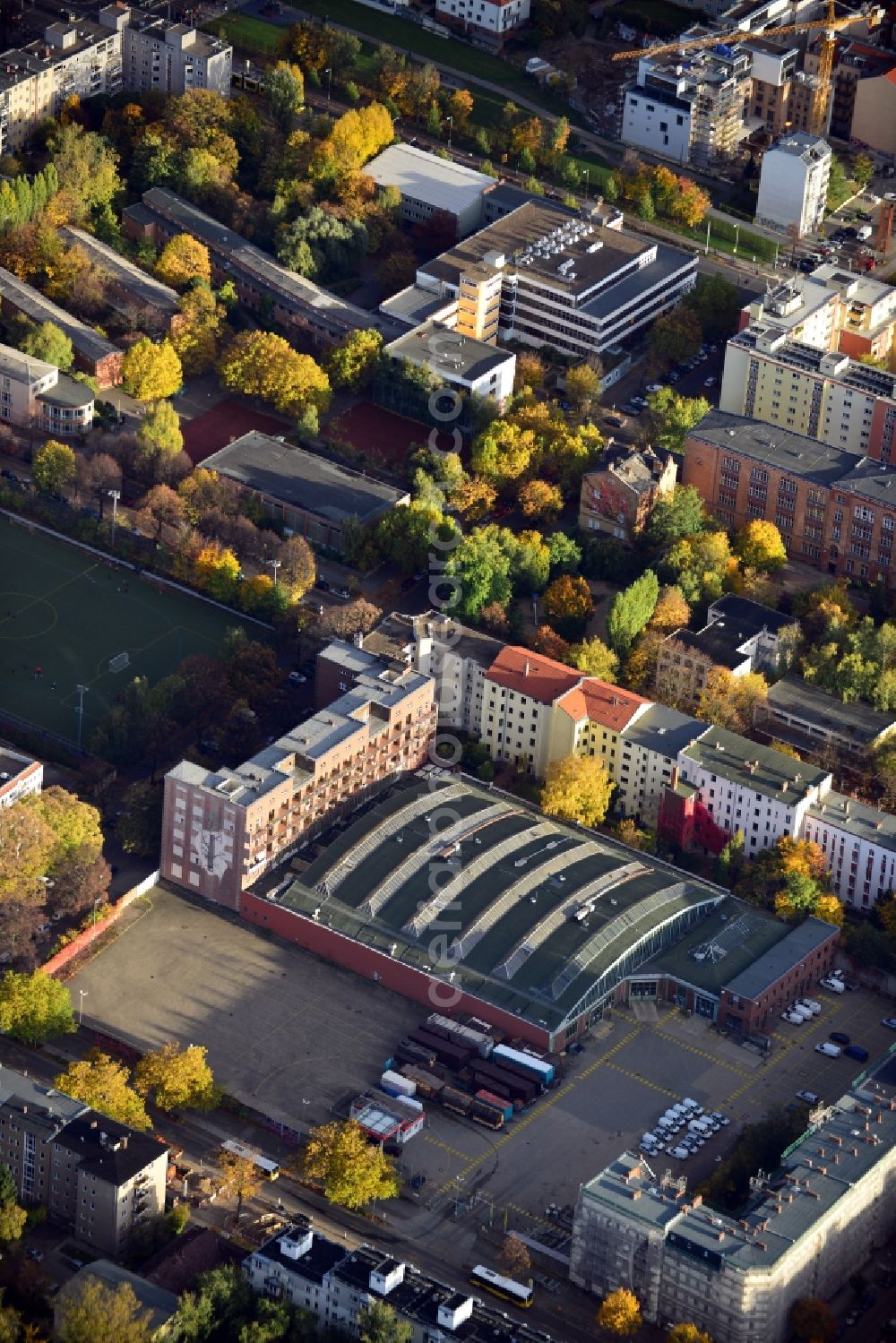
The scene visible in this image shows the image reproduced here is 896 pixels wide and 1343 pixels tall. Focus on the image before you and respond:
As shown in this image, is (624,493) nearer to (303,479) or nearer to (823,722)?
(303,479)

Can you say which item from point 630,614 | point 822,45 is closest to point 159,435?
point 630,614

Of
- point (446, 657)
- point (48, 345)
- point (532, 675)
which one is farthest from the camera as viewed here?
point (48, 345)

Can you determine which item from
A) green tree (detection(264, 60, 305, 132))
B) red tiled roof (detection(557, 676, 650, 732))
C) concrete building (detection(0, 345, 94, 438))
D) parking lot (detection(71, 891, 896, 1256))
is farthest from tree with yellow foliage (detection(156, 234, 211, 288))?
parking lot (detection(71, 891, 896, 1256))

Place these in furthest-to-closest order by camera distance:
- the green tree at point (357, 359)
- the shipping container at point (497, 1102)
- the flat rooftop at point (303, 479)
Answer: the green tree at point (357, 359) → the flat rooftop at point (303, 479) → the shipping container at point (497, 1102)

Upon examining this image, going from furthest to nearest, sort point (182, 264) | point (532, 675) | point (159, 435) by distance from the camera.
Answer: point (182, 264), point (159, 435), point (532, 675)

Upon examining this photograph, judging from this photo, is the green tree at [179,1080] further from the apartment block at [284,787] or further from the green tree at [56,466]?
the green tree at [56,466]

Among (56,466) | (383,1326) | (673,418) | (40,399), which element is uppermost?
(673,418)

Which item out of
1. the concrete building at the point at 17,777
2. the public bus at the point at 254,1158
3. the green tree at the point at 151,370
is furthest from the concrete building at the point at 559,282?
the public bus at the point at 254,1158
